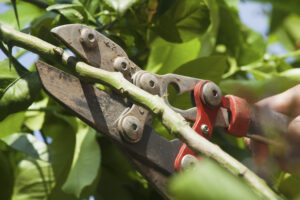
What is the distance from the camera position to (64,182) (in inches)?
24.8

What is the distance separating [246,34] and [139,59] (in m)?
Answer: 0.26

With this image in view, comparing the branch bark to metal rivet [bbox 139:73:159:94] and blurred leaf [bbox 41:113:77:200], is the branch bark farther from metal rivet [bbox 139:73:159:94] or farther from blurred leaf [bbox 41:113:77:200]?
blurred leaf [bbox 41:113:77:200]

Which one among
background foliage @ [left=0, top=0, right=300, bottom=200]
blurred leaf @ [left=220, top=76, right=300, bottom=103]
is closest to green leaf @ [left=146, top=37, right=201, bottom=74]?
background foliage @ [left=0, top=0, right=300, bottom=200]

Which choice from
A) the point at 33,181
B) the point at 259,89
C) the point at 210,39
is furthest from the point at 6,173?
the point at 259,89

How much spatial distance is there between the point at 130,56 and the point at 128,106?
0.21 m

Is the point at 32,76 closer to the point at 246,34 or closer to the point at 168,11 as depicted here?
the point at 168,11

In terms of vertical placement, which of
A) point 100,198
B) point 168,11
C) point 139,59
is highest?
point 168,11

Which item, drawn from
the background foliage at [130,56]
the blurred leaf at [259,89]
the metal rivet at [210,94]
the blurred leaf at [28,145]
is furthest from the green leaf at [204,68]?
the blurred leaf at [259,89]

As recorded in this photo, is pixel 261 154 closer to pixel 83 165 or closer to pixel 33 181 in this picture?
pixel 83 165

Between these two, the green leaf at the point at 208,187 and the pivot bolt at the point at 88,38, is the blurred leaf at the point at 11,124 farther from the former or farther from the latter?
the green leaf at the point at 208,187

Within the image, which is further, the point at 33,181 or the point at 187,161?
the point at 33,181

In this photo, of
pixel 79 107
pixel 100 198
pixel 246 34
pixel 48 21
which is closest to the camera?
pixel 79 107

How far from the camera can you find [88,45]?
0.46m

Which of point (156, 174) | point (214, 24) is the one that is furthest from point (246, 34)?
point (156, 174)
